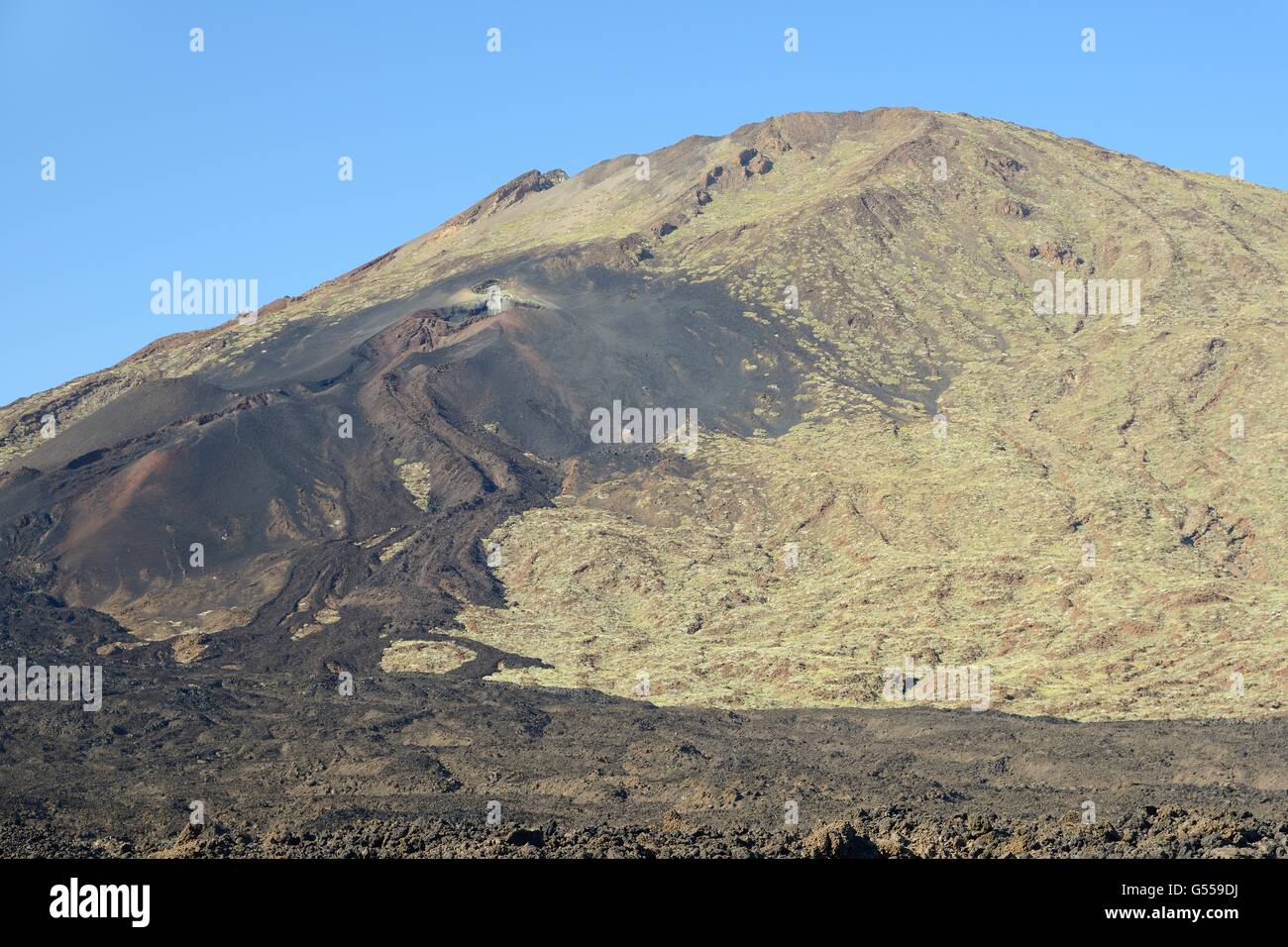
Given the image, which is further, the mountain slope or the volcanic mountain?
the mountain slope

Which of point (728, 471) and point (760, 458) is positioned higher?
point (760, 458)

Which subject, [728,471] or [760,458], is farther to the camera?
[760,458]

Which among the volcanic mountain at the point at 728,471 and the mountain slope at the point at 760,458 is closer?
the volcanic mountain at the point at 728,471

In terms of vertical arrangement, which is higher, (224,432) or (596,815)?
(224,432)

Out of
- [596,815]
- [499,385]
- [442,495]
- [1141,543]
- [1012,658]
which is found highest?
[499,385]
